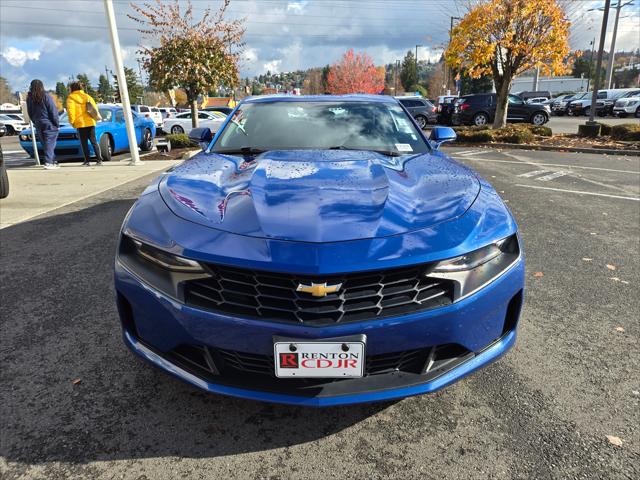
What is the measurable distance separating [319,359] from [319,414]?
556 millimetres

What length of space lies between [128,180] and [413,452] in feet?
25.3

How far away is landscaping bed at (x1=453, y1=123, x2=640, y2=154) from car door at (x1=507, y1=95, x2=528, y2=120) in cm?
621

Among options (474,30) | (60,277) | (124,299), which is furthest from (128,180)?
(474,30)

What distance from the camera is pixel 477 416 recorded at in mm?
2049

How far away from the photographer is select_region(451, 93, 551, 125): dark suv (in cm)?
2089

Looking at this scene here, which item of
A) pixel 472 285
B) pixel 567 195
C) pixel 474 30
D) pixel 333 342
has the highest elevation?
pixel 474 30

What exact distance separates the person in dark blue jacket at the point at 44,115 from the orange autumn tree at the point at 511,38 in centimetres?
1255

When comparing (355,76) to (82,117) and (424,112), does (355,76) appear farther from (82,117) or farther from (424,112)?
(82,117)

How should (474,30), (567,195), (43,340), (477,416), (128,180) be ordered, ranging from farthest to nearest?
(474,30) < (128,180) < (567,195) < (43,340) < (477,416)

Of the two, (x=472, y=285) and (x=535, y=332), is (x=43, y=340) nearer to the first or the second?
(x=472, y=285)

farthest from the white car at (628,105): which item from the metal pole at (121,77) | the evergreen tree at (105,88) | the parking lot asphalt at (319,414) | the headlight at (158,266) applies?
the evergreen tree at (105,88)

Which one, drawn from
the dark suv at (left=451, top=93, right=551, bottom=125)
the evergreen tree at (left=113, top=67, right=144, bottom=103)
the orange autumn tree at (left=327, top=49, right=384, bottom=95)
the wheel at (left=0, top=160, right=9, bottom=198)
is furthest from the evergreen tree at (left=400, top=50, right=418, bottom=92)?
the wheel at (left=0, top=160, right=9, bottom=198)

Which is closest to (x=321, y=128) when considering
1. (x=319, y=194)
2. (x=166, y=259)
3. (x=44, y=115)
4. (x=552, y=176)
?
(x=319, y=194)

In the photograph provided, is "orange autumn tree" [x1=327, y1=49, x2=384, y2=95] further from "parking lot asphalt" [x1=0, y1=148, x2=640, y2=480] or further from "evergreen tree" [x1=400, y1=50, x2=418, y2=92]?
"parking lot asphalt" [x1=0, y1=148, x2=640, y2=480]
